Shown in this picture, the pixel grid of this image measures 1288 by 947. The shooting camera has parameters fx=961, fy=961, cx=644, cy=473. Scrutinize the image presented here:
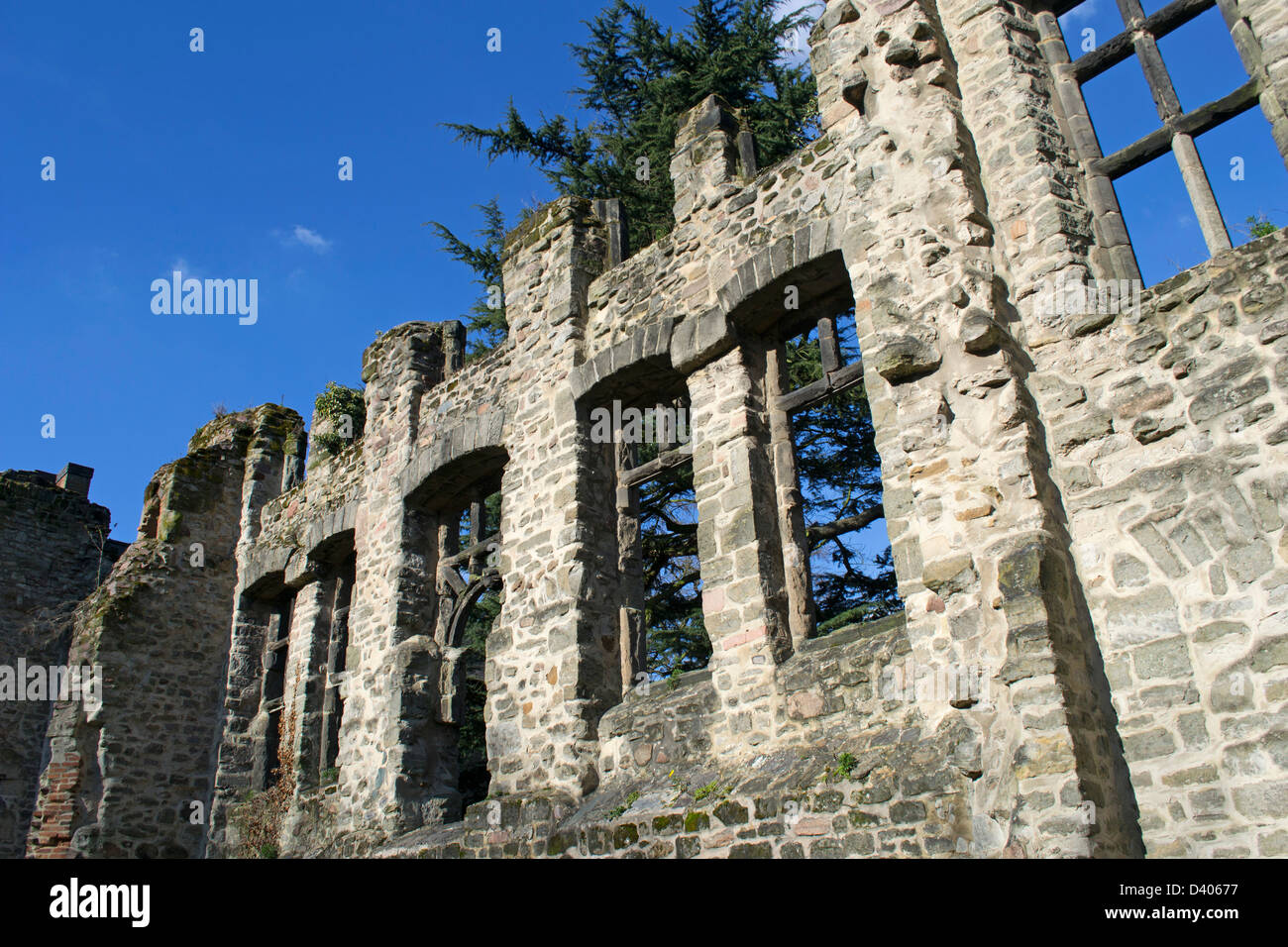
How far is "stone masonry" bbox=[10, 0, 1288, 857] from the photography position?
452 centimetres

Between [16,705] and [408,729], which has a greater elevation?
[16,705]

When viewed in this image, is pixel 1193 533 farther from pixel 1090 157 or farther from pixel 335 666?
pixel 335 666

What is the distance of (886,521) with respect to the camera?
17.7 ft

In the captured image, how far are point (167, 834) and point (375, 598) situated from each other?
16.4 feet

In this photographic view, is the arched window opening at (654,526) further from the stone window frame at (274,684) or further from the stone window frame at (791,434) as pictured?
the stone window frame at (274,684)

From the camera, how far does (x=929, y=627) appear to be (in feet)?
16.6

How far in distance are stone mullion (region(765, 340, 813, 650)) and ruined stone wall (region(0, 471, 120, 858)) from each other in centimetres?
1209

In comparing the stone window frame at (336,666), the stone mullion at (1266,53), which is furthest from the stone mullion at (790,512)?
the stone window frame at (336,666)

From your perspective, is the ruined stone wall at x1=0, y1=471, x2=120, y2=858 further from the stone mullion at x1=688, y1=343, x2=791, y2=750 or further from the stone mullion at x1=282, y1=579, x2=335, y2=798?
the stone mullion at x1=688, y1=343, x2=791, y2=750

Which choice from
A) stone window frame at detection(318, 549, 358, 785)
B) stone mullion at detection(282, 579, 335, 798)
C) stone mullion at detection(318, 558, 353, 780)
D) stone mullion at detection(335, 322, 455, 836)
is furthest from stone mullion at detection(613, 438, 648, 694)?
stone mullion at detection(282, 579, 335, 798)

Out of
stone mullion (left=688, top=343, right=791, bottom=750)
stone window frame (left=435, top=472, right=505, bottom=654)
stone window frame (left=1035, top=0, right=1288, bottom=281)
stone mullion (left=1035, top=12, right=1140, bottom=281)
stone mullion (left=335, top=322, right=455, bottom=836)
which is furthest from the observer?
stone window frame (left=435, top=472, right=505, bottom=654)
